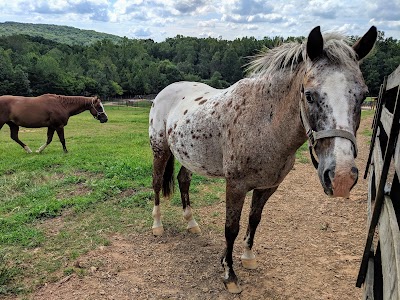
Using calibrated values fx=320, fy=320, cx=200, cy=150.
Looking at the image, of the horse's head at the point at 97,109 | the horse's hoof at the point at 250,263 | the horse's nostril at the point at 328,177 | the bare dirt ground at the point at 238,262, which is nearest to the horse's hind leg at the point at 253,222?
the horse's hoof at the point at 250,263

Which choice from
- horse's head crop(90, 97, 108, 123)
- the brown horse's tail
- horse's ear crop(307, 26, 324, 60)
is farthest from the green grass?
horse's head crop(90, 97, 108, 123)

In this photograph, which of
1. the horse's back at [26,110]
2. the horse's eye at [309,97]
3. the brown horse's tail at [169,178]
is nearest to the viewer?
the horse's eye at [309,97]

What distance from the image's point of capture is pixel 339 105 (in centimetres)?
192

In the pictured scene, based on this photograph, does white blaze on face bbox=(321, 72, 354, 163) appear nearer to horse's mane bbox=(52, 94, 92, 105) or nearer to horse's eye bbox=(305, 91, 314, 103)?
horse's eye bbox=(305, 91, 314, 103)

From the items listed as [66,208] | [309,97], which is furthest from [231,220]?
[66,208]

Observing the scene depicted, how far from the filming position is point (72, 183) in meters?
6.29

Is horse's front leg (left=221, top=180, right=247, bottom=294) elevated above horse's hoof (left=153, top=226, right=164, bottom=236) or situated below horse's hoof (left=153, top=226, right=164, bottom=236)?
above

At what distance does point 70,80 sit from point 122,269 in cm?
5893

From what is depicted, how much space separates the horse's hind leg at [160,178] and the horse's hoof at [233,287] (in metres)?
1.43

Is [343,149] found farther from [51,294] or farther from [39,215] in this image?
[39,215]

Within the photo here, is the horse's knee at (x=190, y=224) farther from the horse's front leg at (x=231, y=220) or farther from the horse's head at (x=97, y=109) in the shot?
the horse's head at (x=97, y=109)

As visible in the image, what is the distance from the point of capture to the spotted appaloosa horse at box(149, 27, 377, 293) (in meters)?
1.93

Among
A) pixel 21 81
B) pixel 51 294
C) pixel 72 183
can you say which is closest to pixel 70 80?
pixel 21 81

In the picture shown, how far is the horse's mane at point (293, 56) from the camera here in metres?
2.06
